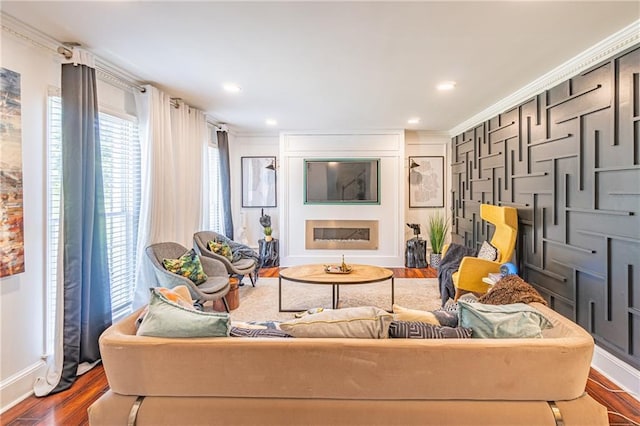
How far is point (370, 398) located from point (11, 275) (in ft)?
7.89

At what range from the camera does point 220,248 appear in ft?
15.2

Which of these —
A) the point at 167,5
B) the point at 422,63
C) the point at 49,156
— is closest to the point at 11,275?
the point at 49,156

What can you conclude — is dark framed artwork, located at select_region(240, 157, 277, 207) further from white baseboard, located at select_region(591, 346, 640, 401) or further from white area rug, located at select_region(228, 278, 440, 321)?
white baseboard, located at select_region(591, 346, 640, 401)

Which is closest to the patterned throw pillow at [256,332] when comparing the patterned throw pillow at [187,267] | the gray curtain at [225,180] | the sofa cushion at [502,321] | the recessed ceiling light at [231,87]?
the sofa cushion at [502,321]

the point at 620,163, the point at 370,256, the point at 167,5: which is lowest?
the point at 370,256

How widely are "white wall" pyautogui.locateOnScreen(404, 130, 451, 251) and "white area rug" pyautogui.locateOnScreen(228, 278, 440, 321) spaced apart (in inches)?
61.6

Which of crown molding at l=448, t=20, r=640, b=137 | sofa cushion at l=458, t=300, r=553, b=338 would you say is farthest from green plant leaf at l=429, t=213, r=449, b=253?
sofa cushion at l=458, t=300, r=553, b=338

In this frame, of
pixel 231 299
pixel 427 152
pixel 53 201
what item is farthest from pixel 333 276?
A: pixel 427 152

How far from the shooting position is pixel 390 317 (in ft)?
5.39

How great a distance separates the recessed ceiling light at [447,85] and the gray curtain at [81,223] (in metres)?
3.18

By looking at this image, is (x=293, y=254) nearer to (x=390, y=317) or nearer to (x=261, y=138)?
(x=261, y=138)

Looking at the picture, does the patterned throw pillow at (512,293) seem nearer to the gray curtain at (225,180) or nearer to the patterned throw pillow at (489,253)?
the patterned throw pillow at (489,253)

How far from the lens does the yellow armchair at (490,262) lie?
3645 mm

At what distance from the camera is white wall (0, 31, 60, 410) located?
89.4 inches
